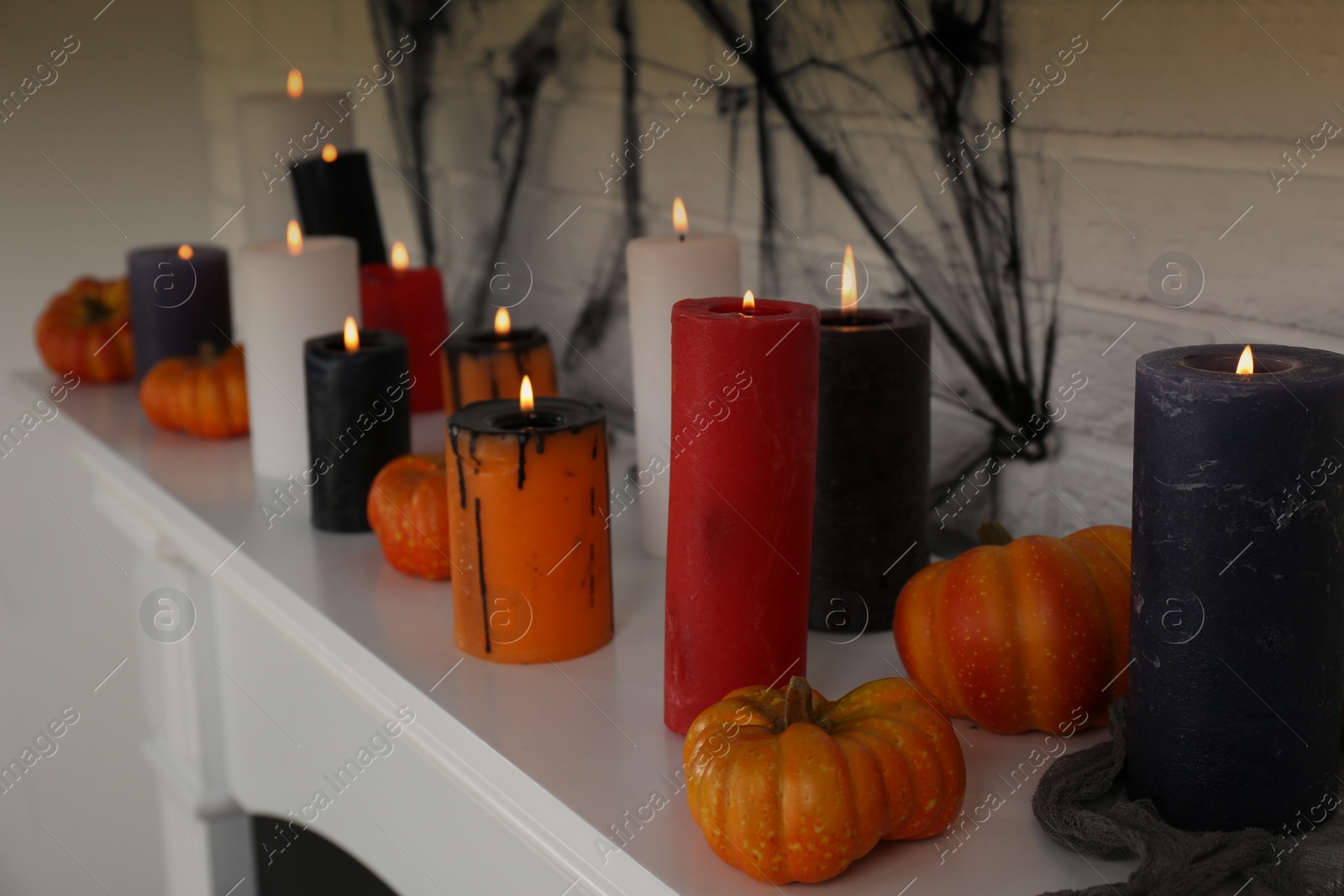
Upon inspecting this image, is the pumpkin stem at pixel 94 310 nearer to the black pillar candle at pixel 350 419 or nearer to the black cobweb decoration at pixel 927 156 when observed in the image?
the black pillar candle at pixel 350 419

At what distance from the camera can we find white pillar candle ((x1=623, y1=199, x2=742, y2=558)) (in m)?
0.81

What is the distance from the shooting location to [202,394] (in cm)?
116

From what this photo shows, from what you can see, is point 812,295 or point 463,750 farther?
point 812,295

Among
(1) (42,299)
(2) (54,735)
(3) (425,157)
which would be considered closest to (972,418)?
(3) (425,157)

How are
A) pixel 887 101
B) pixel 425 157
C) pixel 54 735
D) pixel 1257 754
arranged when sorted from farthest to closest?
1. pixel 54 735
2. pixel 425 157
3. pixel 887 101
4. pixel 1257 754

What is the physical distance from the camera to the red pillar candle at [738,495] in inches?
23.2

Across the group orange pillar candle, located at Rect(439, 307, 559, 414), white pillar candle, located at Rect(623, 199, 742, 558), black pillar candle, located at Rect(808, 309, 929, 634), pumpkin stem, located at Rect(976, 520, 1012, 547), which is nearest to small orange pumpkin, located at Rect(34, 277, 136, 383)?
orange pillar candle, located at Rect(439, 307, 559, 414)

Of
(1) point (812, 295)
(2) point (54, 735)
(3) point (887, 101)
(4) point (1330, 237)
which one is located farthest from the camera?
(2) point (54, 735)

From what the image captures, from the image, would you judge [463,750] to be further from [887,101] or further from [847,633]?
[887,101]

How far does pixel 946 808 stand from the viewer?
1.80ft

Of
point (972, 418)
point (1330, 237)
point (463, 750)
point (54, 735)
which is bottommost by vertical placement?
point (54, 735)

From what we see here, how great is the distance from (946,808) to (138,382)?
1.01m

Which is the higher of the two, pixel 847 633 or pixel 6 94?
pixel 6 94

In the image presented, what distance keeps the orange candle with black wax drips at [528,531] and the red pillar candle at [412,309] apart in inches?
17.5
